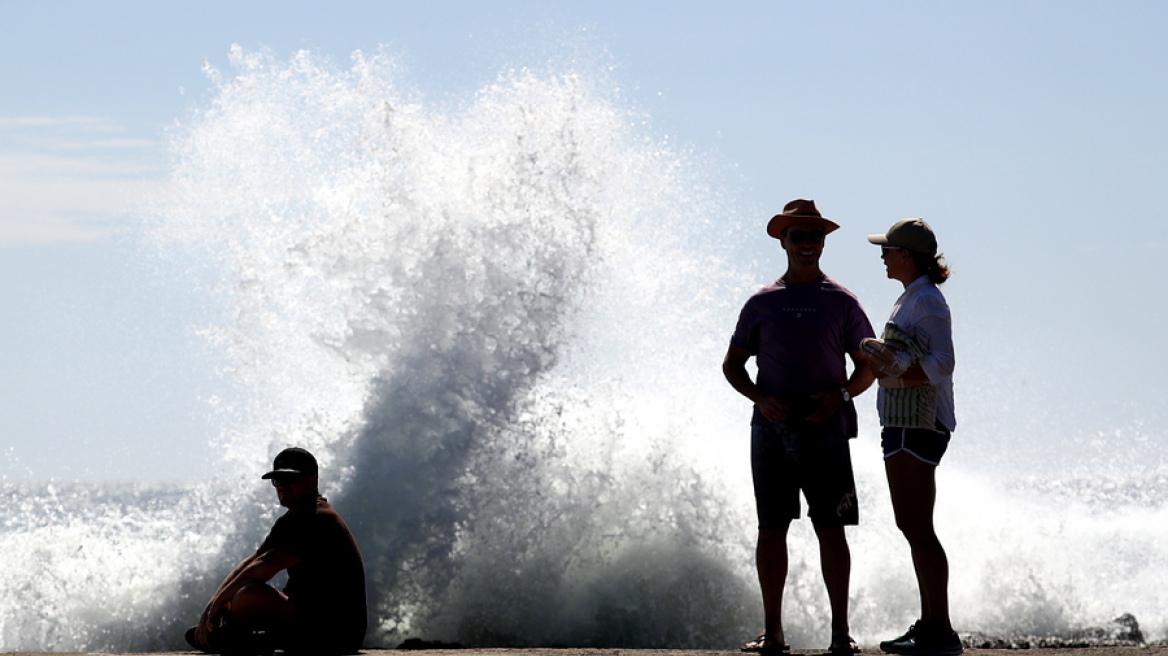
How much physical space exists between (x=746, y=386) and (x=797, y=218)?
0.78m

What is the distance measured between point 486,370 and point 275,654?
4.26 m

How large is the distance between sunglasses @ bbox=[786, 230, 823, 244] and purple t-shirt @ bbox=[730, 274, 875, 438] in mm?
185

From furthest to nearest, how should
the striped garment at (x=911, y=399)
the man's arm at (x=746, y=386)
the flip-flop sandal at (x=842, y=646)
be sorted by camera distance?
the man's arm at (x=746, y=386), the flip-flop sandal at (x=842, y=646), the striped garment at (x=911, y=399)

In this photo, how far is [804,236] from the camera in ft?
18.9


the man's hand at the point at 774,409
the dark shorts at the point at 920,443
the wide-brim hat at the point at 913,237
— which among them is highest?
the wide-brim hat at the point at 913,237

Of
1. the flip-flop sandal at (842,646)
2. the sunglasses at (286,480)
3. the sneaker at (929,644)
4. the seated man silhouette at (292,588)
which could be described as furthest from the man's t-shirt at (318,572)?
the sneaker at (929,644)

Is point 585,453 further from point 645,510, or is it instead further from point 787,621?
point 787,621

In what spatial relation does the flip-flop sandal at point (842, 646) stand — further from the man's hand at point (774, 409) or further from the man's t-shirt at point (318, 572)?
the man's t-shirt at point (318, 572)

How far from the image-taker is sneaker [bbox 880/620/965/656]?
216 inches

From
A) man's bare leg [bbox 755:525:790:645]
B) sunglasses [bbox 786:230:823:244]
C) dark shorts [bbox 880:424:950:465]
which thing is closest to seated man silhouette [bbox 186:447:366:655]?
man's bare leg [bbox 755:525:790:645]

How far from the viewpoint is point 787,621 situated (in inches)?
356

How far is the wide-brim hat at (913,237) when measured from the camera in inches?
220

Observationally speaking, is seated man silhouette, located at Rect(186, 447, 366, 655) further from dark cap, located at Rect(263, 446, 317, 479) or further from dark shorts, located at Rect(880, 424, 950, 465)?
dark shorts, located at Rect(880, 424, 950, 465)

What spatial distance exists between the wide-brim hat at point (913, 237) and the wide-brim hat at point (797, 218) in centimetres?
29
